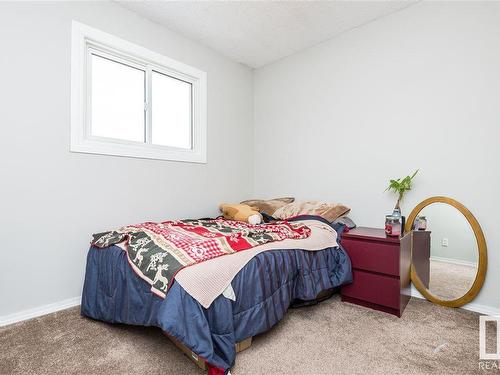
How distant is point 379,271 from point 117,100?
272 cm

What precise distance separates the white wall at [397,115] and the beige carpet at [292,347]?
2.54 ft

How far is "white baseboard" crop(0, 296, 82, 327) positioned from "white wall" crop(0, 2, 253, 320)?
35mm

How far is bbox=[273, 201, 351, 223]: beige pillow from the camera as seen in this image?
2.52 meters

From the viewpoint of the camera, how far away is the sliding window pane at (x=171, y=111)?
2846 mm

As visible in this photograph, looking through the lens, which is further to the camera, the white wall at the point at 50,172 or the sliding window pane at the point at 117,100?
the sliding window pane at the point at 117,100

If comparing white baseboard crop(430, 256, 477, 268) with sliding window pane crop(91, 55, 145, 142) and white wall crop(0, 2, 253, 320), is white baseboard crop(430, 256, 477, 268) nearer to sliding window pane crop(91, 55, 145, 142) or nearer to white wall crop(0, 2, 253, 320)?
white wall crop(0, 2, 253, 320)

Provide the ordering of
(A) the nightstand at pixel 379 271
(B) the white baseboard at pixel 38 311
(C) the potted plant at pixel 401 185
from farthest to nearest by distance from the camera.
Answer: (C) the potted plant at pixel 401 185
(A) the nightstand at pixel 379 271
(B) the white baseboard at pixel 38 311

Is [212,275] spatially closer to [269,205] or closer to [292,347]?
[292,347]

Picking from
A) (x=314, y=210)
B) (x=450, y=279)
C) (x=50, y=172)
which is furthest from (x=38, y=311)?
(x=450, y=279)

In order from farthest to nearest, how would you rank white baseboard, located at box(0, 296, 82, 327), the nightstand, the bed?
the nightstand < white baseboard, located at box(0, 296, 82, 327) < the bed

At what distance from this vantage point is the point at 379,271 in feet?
6.72

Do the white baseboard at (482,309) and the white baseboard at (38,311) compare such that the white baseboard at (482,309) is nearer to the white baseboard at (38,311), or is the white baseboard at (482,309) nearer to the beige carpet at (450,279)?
the beige carpet at (450,279)

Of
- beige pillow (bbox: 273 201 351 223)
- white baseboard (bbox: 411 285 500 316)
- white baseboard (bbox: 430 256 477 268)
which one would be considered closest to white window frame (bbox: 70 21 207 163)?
beige pillow (bbox: 273 201 351 223)

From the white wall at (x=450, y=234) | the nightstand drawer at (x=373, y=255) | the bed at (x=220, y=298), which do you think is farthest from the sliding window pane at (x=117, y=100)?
the white wall at (x=450, y=234)
